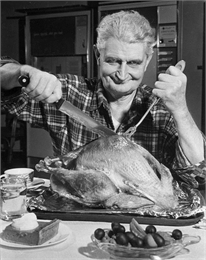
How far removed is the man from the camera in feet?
5.02

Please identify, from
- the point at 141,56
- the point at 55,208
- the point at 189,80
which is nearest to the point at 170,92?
the point at 141,56

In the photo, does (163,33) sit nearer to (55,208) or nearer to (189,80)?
(189,80)

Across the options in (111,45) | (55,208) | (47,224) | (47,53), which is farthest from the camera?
(47,53)

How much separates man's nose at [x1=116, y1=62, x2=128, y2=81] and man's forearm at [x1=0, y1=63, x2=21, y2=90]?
40 centimetres

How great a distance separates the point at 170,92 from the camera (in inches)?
59.8

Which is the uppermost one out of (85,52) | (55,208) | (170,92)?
(85,52)

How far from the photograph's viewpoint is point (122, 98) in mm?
1875

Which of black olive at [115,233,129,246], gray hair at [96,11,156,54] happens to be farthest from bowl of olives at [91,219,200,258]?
gray hair at [96,11,156,54]

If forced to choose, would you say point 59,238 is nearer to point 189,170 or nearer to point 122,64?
point 189,170

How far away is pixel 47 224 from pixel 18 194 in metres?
0.24

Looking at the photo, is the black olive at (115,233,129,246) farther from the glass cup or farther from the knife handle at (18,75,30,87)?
the knife handle at (18,75,30,87)

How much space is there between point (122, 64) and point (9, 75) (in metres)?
0.46

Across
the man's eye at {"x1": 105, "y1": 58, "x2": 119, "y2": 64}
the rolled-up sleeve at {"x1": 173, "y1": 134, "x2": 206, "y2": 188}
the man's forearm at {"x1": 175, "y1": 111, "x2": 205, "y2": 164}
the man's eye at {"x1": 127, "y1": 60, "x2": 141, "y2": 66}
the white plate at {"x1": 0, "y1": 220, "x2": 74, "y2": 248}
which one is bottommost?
the white plate at {"x1": 0, "y1": 220, "x2": 74, "y2": 248}

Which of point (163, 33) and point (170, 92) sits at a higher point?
point (163, 33)
